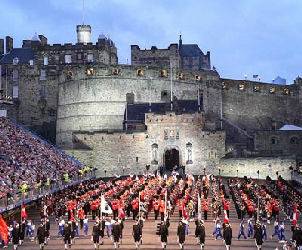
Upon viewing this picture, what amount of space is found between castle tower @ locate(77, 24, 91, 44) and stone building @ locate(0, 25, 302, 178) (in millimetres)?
147

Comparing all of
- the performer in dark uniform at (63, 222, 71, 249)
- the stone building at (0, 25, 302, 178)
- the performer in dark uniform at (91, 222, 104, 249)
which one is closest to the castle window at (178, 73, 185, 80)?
the stone building at (0, 25, 302, 178)

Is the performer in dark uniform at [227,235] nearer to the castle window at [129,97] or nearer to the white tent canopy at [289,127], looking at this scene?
the castle window at [129,97]

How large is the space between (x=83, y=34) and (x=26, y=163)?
138 ft

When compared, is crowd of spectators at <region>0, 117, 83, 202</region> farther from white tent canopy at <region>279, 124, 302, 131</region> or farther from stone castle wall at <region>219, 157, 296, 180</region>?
white tent canopy at <region>279, 124, 302, 131</region>

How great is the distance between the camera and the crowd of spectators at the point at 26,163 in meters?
44.7

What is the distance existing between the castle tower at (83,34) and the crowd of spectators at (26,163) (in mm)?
26830

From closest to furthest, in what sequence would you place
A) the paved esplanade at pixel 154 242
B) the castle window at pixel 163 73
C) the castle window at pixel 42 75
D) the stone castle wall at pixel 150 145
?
the paved esplanade at pixel 154 242 < the stone castle wall at pixel 150 145 < the castle window at pixel 163 73 < the castle window at pixel 42 75

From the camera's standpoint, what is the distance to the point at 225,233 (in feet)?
89.1

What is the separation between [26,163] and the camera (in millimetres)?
54750

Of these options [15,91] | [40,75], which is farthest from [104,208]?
[15,91]

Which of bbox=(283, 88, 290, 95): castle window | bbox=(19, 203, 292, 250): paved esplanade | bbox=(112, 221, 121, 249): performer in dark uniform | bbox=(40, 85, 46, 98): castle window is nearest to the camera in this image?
bbox=(112, 221, 121, 249): performer in dark uniform

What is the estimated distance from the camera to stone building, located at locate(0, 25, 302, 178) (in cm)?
7131

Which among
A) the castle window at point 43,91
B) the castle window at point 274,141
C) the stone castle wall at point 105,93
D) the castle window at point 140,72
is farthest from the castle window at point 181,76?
the castle window at point 43,91

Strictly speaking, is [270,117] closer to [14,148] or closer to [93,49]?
[93,49]
